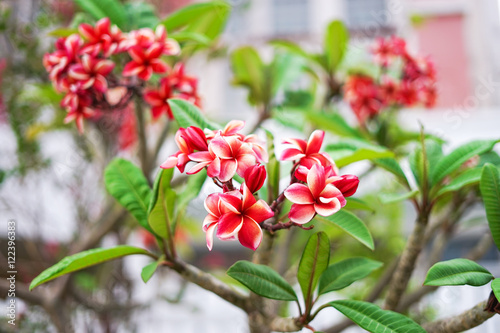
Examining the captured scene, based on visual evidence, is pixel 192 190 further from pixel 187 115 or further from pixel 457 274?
pixel 457 274

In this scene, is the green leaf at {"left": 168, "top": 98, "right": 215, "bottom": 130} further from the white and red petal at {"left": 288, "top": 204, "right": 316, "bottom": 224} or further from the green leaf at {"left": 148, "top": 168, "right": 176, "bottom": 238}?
the white and red petal at {"left": 288, "top": 204, "right": 316, "bottom": 224}

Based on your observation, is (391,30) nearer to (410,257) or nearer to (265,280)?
(410,257)

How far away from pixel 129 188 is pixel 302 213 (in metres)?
0.30

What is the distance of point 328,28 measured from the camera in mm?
1099

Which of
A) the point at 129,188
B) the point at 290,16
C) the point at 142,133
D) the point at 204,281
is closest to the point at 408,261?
the point at 204,281

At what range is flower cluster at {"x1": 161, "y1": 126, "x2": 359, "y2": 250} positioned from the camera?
15.2 inches

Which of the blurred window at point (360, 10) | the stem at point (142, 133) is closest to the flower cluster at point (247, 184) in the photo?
the stem at point (142, 133)

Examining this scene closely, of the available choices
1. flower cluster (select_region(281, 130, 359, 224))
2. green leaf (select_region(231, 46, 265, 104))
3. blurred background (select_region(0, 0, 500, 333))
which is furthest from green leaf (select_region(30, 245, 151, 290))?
green leaf (select_region(231, 46, 265, 104))

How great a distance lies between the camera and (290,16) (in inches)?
149

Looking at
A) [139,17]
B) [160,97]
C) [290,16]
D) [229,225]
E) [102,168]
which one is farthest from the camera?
[290,16]

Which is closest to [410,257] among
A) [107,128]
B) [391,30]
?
[107,128]

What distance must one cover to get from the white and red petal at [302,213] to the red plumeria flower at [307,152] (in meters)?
0.06

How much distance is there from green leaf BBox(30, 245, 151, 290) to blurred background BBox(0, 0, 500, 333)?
0.51 ft

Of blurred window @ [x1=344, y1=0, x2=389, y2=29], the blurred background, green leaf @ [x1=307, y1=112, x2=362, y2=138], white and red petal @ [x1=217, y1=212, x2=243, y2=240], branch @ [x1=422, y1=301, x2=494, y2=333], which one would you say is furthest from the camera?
blurred window @ [x1=344, y1=0, x2=389, y2=29]
